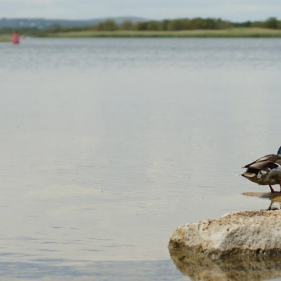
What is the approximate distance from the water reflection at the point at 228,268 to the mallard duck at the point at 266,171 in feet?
10.0

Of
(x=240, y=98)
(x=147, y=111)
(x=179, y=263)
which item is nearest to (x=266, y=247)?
(x=179, y=263)

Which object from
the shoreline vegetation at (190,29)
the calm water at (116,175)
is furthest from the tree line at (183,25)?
the calm water at (116,175)

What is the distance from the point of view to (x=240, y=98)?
23922 mm

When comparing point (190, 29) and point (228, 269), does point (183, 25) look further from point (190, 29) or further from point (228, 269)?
point (228, 269)

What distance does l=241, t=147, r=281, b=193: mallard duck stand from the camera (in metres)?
10.5

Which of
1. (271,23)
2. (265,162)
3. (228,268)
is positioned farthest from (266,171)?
(271,23)

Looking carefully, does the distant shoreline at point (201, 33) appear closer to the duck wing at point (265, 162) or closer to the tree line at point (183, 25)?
the tree line at point (183, 25)

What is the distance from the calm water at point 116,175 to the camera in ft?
26.2

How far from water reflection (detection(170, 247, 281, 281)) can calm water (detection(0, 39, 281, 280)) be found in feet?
0.42

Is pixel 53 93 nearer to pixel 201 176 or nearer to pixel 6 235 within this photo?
pixel 201 176

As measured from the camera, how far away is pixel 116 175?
11758 mm

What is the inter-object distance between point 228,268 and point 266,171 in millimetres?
3274

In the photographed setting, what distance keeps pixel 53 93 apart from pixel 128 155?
1347 cm

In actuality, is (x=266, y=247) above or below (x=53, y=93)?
above
